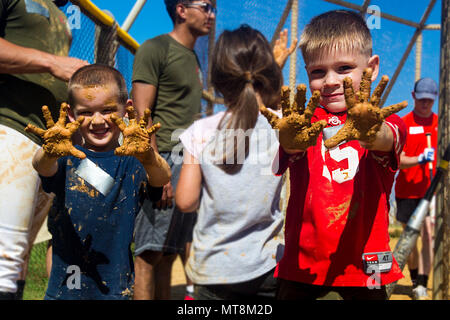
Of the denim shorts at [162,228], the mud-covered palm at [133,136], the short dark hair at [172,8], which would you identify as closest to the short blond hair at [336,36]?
the mud-covered palm at [133,136]

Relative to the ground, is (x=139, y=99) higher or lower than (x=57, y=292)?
higher

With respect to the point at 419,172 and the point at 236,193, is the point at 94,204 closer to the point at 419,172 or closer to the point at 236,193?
the point at 236,193

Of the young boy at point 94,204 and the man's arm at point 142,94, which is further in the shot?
the man's arm at point 142,94

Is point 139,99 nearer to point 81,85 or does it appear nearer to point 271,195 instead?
point 81,85

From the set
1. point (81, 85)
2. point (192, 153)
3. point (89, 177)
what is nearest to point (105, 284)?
point (89, 177)

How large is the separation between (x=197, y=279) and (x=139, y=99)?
95cm

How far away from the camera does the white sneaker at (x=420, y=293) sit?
3.55 meters

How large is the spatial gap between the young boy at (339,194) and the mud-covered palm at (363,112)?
207 mm

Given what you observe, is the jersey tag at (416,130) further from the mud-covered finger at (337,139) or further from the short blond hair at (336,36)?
the mud-covered finger at (337,139)

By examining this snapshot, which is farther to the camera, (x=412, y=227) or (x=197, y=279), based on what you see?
(x=412, y=227)

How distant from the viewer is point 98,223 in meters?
1.51
